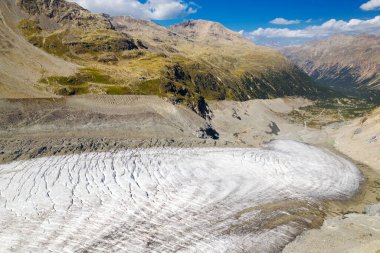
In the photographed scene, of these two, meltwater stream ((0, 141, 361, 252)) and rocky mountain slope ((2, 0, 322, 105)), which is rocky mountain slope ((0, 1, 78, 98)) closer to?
rocky mountain slope ((2, 0, 322, 105))

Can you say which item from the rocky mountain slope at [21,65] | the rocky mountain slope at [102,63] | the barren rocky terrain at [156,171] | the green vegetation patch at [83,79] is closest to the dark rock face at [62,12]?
the rocky mountain slope at [102,63]

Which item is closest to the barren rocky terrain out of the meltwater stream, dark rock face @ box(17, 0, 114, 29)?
the meltwater stream

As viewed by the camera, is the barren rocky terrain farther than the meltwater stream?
Yes

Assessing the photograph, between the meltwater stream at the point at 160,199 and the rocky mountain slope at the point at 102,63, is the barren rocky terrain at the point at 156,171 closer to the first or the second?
the meltwater stream at the point at 160,199

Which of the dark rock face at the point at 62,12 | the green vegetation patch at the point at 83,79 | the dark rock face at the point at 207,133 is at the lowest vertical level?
the dark rock face at the point at 207,133

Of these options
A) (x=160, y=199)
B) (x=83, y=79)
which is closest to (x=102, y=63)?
(x=83, y=79)

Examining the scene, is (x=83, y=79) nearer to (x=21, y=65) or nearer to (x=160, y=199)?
(x=21, y=65)

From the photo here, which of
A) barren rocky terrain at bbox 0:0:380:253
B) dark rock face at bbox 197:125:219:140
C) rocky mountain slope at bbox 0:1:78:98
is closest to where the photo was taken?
barren rocky terrain at bbox 0:0:380:253

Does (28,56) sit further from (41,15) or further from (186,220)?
(186,220)

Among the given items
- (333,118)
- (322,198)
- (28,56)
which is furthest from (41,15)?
→ (322,198)

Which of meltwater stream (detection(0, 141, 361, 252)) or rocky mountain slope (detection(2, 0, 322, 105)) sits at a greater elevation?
rocky mountain slope (detection(2, 0, 322, 105))
